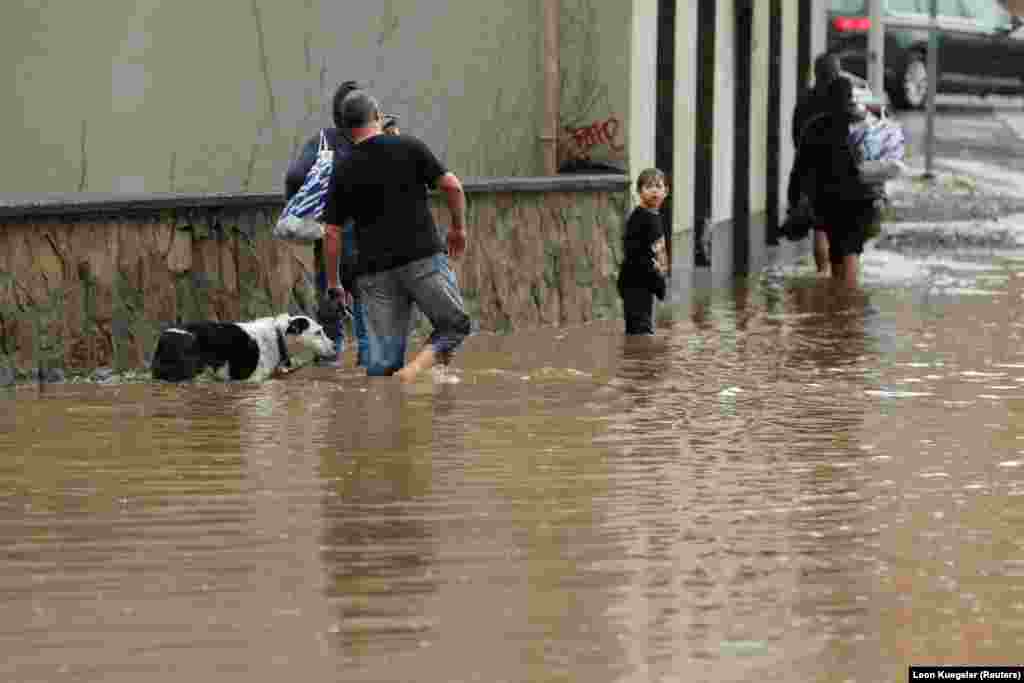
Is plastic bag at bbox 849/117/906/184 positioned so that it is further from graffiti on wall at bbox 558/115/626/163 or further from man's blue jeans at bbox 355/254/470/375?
man's blue jeans at bbox 355/254/470/375

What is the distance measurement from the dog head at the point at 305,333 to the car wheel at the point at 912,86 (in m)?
24.8

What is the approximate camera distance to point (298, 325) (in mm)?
14711

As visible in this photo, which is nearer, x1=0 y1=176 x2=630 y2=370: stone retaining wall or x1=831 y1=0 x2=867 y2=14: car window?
x1=0 y1=176 x2=630 y2=370: stone retaining wall

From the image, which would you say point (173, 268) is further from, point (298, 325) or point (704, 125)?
point (704, 125)

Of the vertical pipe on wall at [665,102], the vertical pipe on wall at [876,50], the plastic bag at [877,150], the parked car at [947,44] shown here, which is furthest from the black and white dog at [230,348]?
the parked car at [947,44]

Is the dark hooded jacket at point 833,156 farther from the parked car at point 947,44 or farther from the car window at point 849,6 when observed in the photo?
the car window at point 849,6

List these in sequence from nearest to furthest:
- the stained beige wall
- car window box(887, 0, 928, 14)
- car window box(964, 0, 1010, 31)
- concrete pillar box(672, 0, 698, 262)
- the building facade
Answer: the building facade
the stained beige wall
concrete pillar box(672, 0, 698, 262)
car window box(887, 0, 928, 14)
car window box(964, 0, 1010, 31)

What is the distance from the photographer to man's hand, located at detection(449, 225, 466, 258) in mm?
13219

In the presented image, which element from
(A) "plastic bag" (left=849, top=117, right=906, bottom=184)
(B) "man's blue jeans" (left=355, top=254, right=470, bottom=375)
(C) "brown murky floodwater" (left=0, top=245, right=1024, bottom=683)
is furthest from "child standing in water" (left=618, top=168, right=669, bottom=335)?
(A) "plastic bag" (left=849, top=117, right=906, bottom=184)

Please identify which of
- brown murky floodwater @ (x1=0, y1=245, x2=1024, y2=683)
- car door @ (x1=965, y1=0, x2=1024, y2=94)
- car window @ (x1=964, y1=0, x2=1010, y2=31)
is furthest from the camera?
car window @ (x1=964, y1=0, x2=1010, y2=31)

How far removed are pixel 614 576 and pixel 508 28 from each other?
11.8 m

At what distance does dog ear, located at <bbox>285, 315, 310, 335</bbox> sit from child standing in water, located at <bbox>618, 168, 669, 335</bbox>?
230 cm

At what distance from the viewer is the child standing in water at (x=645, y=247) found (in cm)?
1611

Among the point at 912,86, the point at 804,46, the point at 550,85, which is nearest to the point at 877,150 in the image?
the point at 550,85
